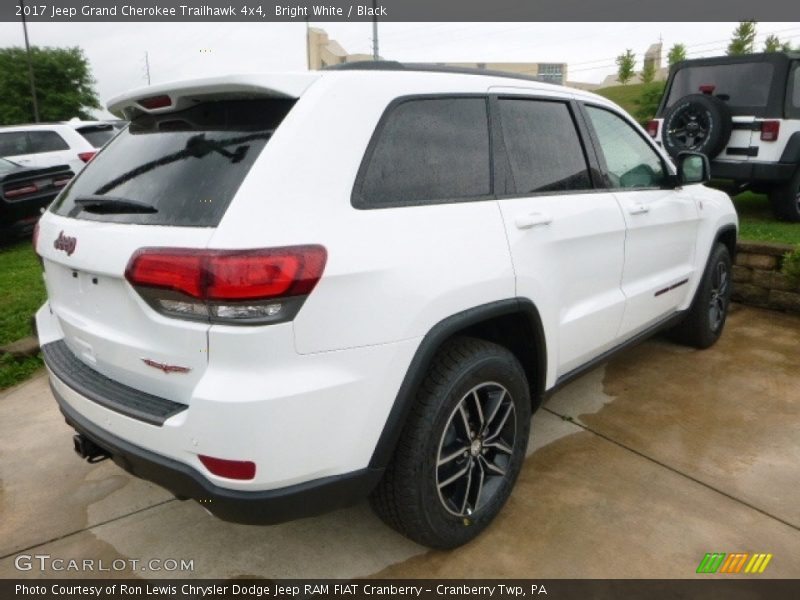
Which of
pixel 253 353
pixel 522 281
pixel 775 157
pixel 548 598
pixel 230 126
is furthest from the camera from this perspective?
pixel 775 157

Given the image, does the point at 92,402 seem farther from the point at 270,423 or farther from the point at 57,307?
the point at 270,423

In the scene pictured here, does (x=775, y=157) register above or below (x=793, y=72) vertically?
below

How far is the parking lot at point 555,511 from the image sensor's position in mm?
2291

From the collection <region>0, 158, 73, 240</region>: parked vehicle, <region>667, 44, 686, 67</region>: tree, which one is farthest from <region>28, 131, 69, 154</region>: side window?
<region>667, 44, 686, 67</region>: tree

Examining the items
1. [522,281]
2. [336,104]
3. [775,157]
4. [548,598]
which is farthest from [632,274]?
[775,157]

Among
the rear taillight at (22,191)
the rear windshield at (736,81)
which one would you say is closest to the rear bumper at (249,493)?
the rear taillight at (22,191)

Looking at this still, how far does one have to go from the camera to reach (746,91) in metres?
6.84

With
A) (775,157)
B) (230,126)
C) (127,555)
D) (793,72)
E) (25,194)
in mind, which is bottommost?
(127,555)

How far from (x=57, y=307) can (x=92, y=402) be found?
1.73 feet

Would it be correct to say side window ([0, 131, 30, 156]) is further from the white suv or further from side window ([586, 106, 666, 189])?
side window ([586, 106, 666, 189])

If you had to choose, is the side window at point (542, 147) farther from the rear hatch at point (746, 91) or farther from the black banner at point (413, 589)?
the rear hatch at point (746, 91)

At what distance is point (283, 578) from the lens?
2.24 metres

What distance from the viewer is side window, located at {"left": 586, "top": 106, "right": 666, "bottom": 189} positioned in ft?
10.2

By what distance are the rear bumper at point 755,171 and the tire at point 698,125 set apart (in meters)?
0.20
